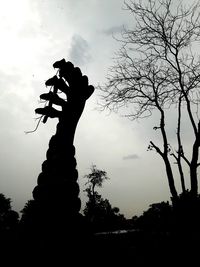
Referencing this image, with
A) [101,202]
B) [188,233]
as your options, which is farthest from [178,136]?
[101,202]

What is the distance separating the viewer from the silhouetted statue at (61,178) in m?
6.54

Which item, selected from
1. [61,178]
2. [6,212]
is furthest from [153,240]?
[6,212]

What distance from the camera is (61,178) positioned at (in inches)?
282

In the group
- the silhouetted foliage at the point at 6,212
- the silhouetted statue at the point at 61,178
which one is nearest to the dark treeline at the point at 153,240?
the silhouetted statue at the point at 61,178

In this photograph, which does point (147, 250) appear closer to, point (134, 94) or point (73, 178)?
point (73, 178)

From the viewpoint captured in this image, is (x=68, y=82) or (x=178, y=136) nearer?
(x=68, y=82)

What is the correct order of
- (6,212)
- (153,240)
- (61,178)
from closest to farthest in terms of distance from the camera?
(61,178)
(153,240)
(6,212)

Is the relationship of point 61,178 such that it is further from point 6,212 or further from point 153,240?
point 6,212

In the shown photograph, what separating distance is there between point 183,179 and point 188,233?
4439 mm

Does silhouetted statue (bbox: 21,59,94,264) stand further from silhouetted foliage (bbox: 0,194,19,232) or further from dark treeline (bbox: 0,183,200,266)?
silhouetted foliage (bbox: 0,194,19,232)

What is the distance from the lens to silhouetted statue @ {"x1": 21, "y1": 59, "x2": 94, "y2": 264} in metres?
6.54

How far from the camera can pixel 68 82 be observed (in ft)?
27.2

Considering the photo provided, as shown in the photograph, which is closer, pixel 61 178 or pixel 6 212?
pixel 61 178

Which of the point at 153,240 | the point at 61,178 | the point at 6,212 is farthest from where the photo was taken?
the point at 6,212
